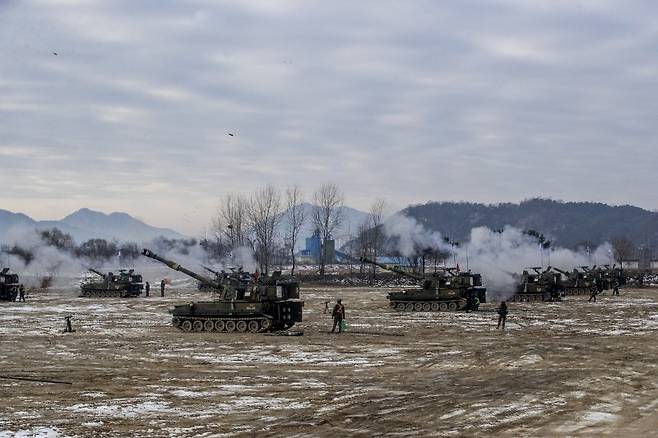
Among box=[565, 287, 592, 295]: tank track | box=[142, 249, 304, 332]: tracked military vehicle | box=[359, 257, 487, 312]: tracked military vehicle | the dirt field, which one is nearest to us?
the dirt field

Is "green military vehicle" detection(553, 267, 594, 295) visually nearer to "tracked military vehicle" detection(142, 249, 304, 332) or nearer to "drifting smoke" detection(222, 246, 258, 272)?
"drifting smoke" detection(222, 246, 258, 272)

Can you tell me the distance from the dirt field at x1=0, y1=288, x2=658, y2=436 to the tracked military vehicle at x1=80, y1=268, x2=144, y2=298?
32.8 metres

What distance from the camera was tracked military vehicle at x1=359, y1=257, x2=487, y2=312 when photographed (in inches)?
2010

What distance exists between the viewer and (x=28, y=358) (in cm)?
2572

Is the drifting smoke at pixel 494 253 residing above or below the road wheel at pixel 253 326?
above

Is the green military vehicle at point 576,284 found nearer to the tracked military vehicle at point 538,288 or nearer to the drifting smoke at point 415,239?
the tracked military vehicle at point 538,288

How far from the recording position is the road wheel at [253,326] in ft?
118

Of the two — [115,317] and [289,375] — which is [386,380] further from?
[115,317]

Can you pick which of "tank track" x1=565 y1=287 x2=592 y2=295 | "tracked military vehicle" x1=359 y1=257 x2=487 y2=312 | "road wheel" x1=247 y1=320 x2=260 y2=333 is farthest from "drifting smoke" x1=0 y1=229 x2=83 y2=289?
"road wheel" x1=247 y1=320 x2=260 y2=333

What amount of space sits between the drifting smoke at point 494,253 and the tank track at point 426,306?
9.35 meters

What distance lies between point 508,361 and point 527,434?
34.8 ft

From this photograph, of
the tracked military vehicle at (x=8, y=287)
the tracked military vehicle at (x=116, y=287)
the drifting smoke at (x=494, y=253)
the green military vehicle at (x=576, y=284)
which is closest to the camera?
the tracked military vehicle at (x=8, y=287)

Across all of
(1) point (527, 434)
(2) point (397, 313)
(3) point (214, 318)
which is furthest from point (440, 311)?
(1) point (527, 434)

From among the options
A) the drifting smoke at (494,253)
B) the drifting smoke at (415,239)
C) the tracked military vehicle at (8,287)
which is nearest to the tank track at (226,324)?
the drifting smoke at (494,253)
